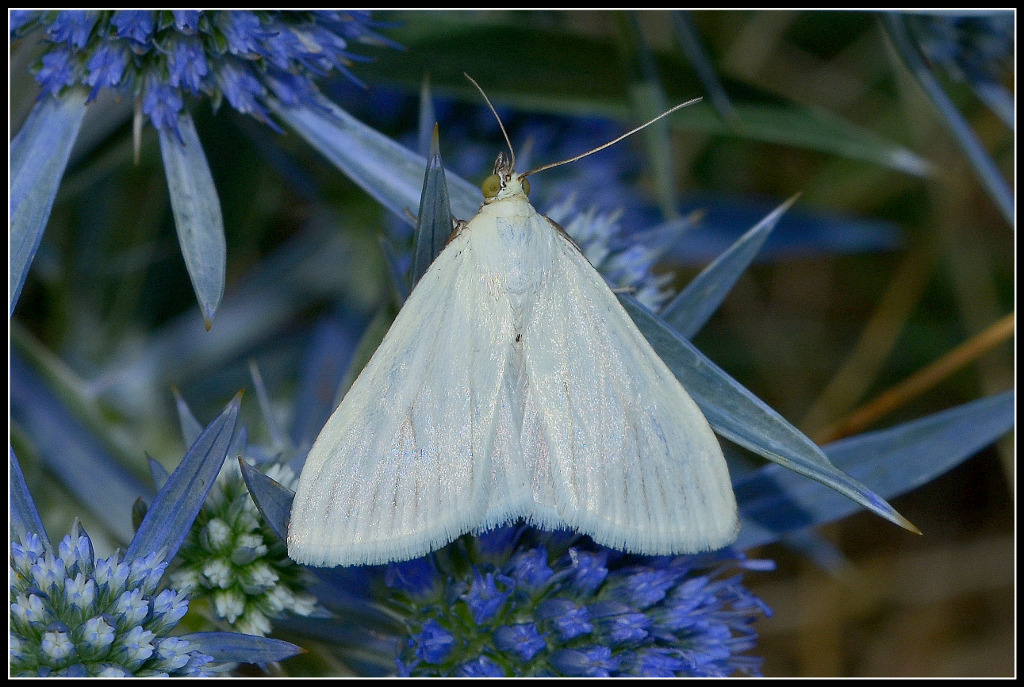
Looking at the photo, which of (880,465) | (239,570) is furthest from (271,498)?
(880,465)

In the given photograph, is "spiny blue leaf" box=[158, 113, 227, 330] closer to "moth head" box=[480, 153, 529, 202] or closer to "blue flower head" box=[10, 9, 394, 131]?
"blue flower head" box=[10, 9, 394, 131]

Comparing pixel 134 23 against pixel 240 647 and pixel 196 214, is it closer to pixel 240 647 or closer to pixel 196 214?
pixel 196 214

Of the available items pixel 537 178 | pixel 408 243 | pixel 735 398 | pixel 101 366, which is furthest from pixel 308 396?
pixel 735 398

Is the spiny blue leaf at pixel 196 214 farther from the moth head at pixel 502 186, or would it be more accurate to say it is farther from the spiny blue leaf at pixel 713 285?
the spiny blue leaf at pixel 713 285

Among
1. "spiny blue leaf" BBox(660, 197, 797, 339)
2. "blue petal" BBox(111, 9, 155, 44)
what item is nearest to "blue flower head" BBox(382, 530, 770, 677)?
"spiny blue leaf" BBox(660, 197, 797, 339)

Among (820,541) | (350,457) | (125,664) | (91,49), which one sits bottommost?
(820,541)

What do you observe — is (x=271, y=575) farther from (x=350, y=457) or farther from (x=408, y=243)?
(x=408, y=243)
